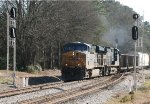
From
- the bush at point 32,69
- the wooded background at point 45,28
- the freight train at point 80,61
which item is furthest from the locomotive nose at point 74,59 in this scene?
the bush at point 32,69

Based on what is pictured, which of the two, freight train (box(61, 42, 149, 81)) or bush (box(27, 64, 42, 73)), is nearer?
freight train (box(61, 42, 149, 81))

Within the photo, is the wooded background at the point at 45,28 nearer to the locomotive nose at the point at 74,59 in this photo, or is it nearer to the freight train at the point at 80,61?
the freight train at the point at 80,61

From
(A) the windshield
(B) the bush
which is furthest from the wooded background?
(A) the windshield

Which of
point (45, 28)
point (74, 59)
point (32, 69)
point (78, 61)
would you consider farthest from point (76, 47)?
point (45, 28)

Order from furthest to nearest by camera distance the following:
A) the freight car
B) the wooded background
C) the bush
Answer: the wooded background < the bush < the freight car

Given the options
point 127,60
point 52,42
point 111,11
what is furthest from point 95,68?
point 111,11

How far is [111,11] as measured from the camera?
133 m

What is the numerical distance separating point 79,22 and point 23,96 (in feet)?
136

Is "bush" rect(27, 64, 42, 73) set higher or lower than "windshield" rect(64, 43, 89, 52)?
lower

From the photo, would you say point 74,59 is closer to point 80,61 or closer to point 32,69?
point 80,61

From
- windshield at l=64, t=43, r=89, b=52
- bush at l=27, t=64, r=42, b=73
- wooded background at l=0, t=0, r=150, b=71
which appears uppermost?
wooded background at l=0, t=0, r=150, b=71

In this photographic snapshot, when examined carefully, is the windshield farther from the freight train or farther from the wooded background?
the wooded background

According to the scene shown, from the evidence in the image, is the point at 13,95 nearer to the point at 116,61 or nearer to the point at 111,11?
the point at 116,61

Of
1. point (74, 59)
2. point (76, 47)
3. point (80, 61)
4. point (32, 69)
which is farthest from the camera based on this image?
point (32, 69)
